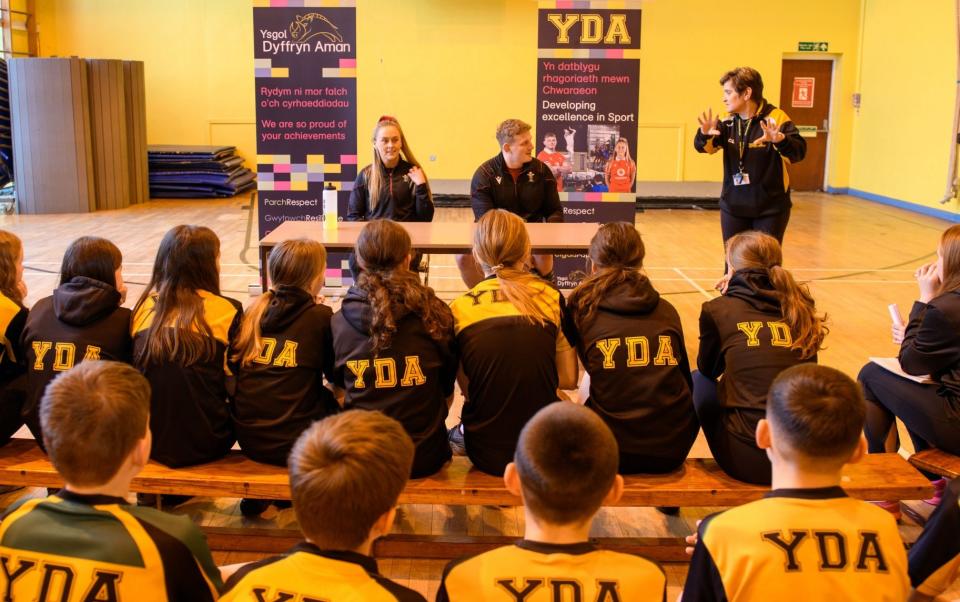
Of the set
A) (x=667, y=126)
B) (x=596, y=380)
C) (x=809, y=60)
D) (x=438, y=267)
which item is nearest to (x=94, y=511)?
(x=596, y=380)

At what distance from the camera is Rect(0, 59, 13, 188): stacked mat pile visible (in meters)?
12.4

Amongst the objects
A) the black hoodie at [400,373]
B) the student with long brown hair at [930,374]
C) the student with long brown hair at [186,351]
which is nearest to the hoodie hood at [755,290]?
the student with long brown hair at [930,374]

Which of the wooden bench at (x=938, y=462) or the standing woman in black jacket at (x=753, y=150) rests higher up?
the standing woman in black jacket at (x=753, y=150)

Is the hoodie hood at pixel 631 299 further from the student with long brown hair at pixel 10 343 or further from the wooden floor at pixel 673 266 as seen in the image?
the student with long brown hair at pixel 10 343

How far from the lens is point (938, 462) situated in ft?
10.3

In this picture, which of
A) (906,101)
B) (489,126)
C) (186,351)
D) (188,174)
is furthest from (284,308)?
(906,101)

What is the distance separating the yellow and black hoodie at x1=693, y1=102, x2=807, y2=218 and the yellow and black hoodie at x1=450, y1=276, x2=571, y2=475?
11.2 ft

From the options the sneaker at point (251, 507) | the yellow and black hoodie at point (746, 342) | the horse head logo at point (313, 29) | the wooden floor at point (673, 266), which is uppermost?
the horse head logo at point (313, 29)

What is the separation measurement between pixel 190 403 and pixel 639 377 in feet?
4.70

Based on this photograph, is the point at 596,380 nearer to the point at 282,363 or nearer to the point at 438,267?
the point at 282,363

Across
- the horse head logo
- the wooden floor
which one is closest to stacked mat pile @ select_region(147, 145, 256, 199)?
the wooden floor

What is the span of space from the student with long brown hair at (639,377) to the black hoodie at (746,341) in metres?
0.15

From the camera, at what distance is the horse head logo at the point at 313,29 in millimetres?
7480

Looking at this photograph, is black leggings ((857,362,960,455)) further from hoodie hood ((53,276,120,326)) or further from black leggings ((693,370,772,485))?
hoodie hood ((53,276,120,326))
